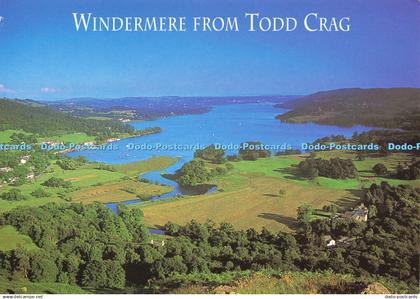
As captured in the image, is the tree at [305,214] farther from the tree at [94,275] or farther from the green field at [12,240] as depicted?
the green field at [12,240]

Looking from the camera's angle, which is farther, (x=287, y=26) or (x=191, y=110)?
(x=191, y=110)

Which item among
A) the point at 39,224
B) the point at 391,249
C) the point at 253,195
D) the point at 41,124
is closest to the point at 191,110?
the point at 253,195

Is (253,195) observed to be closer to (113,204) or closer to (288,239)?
(288,239)

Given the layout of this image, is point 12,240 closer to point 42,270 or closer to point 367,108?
point 42,270

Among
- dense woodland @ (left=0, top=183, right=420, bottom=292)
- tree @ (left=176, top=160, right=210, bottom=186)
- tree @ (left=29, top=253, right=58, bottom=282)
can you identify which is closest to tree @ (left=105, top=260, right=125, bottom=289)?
dense woodland @ (left=0, top=183, right=420, bottom=292)

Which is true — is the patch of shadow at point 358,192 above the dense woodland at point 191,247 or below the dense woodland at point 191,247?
above

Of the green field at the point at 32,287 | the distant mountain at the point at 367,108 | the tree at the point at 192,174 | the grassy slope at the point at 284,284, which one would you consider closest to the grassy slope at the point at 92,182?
the tree at the point at 192,174
